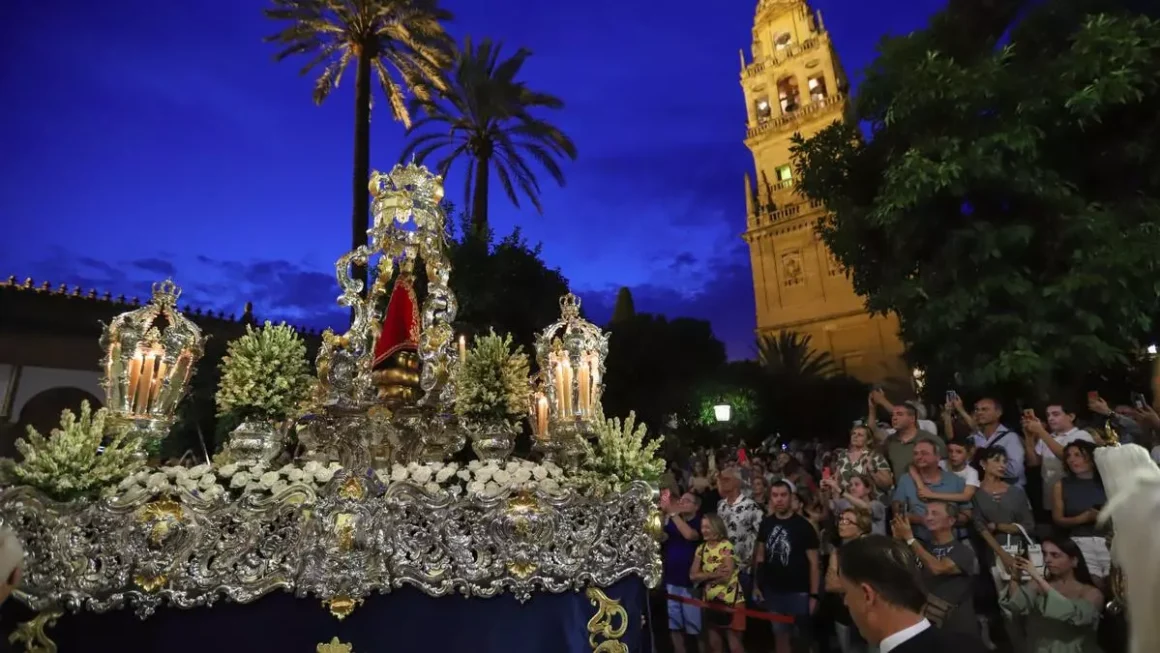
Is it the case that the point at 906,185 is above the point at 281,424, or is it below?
above

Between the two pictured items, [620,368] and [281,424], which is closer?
[281,424]

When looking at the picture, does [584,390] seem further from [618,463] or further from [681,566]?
[681,566]

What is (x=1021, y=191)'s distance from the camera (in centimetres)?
1005

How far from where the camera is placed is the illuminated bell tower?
3191cm

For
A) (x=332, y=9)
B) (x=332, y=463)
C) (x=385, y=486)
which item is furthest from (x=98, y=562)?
(x=332, y=9)

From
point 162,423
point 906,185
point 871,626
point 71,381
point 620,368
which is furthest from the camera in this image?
point 620,368

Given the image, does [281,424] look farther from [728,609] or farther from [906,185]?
[906,185]

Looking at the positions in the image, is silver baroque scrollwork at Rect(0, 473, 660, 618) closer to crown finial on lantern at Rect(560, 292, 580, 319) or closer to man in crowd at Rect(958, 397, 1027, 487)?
crown finial on lantern at Rect(560, 292, 580, 319)

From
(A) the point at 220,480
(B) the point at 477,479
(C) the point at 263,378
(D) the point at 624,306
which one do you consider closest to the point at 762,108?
(D) the point at 624,306

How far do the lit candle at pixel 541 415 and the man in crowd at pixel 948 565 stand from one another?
3510 millimetres

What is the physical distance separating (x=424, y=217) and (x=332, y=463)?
256 cm

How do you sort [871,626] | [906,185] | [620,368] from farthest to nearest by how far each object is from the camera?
1. [620,368]
2. [906,185]
3. [871,626]

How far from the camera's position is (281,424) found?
5926mm

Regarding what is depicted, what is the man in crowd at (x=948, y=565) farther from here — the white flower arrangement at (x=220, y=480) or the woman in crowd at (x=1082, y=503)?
the white flower arrangement at (x=220, y=480)
